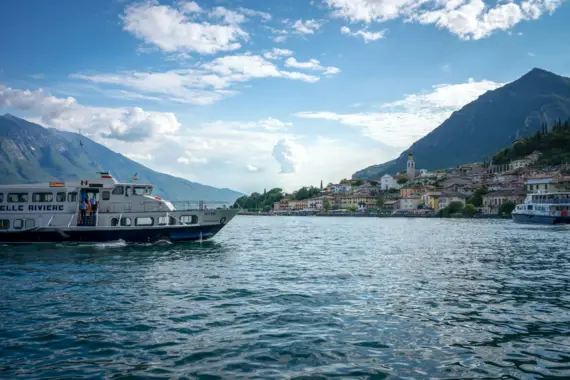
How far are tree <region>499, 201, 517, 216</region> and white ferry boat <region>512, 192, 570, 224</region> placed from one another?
28.1 m

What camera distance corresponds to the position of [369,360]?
8.16m

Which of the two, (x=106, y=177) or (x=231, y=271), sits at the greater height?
(x=106, y=177)

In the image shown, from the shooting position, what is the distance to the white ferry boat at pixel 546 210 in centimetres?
7781

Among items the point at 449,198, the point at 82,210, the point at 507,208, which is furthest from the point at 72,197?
the point at 449,198

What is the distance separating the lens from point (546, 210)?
80.4 metres

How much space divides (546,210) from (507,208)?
125ft

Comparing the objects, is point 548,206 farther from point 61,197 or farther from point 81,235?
point 61,197

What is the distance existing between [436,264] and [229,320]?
48.4ft

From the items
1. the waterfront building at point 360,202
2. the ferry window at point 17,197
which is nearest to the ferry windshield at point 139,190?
the ferry window at point 17,197

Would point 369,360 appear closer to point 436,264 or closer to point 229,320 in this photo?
point 229,320

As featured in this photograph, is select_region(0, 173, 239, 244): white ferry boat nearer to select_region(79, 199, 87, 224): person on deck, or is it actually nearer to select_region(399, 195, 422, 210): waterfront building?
select_region(79, 199, 87, 224): person on deck

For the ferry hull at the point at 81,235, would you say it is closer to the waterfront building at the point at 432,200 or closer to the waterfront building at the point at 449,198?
the waterfront building at the point at 449,198

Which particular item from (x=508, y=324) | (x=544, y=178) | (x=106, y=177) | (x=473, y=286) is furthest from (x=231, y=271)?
(x=544, y=178)

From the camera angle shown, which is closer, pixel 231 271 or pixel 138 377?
pixel 138 377
